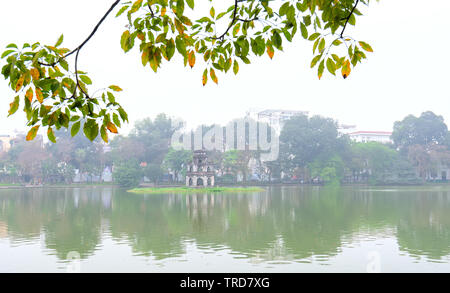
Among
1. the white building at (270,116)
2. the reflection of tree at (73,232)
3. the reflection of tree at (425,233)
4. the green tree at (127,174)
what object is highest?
the white building at (270,116)

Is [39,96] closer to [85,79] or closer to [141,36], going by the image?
[85,79]

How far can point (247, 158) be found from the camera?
5100 cm

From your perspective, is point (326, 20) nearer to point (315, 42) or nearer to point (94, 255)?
point (315, 42)

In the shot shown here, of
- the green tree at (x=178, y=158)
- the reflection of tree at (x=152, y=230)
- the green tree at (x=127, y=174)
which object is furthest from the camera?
the green tree at (x=178, y=158)

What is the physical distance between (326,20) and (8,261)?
30.9 feet

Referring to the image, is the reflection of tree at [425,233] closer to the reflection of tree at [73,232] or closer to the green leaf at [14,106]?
the reflection of tree at [73,232]

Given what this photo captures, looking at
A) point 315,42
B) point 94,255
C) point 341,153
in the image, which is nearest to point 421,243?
point 94,255

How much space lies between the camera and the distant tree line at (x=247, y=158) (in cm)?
5138

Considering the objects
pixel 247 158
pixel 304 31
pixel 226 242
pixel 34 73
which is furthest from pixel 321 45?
pixel 247 158

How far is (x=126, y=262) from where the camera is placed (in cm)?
952

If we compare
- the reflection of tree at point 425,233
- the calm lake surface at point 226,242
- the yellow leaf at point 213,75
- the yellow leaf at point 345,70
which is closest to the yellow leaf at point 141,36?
the yellow leaf at point 213,75

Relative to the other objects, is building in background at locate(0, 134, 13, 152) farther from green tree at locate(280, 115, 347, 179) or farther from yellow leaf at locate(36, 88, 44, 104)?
yellow leaf at locate(36, 88, 44, 104)

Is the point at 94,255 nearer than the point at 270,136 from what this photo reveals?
Yes
